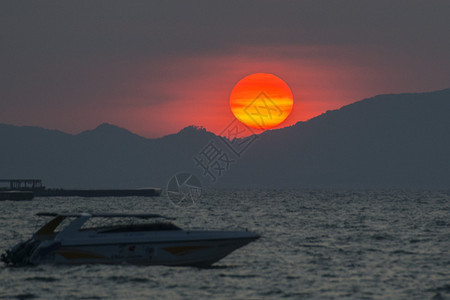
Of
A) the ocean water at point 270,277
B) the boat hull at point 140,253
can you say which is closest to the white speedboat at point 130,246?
the boat hull at point 140,253

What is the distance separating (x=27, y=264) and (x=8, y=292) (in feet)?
19.7

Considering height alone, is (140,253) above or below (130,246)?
below

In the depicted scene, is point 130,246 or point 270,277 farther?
point 130,246

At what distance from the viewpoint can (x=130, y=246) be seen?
123 ft

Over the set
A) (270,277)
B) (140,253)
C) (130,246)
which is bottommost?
(270,277)

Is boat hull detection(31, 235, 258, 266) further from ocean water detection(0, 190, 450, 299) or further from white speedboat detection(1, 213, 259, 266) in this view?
ocean water detection(0, 190, 450, 299)

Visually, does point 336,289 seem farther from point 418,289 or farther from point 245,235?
point 245,235

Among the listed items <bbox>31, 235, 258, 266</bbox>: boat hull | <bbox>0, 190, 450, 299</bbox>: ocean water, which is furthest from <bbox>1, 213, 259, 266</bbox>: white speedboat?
<bbox>0, 190, 450, 299</bbox>: ocean water

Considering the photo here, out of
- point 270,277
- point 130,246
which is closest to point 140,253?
point 130,246

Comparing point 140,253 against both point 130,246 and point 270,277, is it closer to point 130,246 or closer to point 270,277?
point 130,246

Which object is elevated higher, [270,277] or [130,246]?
[130,246]

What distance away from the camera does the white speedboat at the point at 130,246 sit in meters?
37.1

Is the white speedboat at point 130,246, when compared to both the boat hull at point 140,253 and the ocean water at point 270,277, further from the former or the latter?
the ocean water at point 270,277

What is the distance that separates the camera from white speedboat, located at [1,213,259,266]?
3706cm
